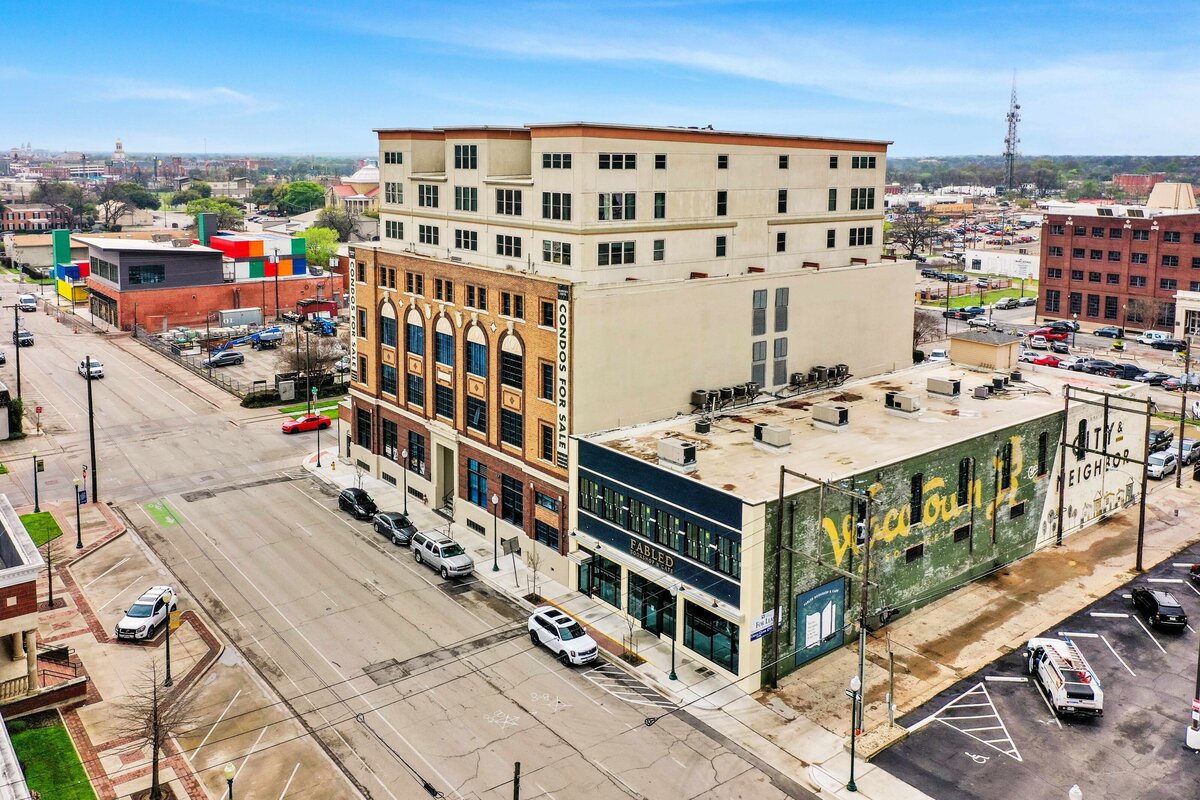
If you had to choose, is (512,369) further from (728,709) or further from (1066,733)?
(1066,733)

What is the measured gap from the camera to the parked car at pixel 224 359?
10944 centimetres

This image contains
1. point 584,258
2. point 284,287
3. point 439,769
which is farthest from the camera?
point 284,287

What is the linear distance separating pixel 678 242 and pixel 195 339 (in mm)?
83797

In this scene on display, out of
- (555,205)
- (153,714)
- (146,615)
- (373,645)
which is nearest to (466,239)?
(555,205)

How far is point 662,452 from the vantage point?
1861 inches

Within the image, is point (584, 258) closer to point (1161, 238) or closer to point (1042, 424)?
point (1042, 424)

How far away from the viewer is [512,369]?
57.1 meters

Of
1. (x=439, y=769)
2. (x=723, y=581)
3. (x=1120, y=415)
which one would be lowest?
(x=439, y=769)

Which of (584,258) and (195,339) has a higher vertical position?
(584,258)

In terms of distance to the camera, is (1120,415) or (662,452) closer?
(662,452)

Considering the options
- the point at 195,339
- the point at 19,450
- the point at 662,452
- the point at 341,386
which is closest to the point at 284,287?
the point at 195,339

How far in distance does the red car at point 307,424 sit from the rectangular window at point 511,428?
31544 mm

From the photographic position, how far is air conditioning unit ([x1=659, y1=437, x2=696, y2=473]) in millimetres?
46562

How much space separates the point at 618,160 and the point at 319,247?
435ft
